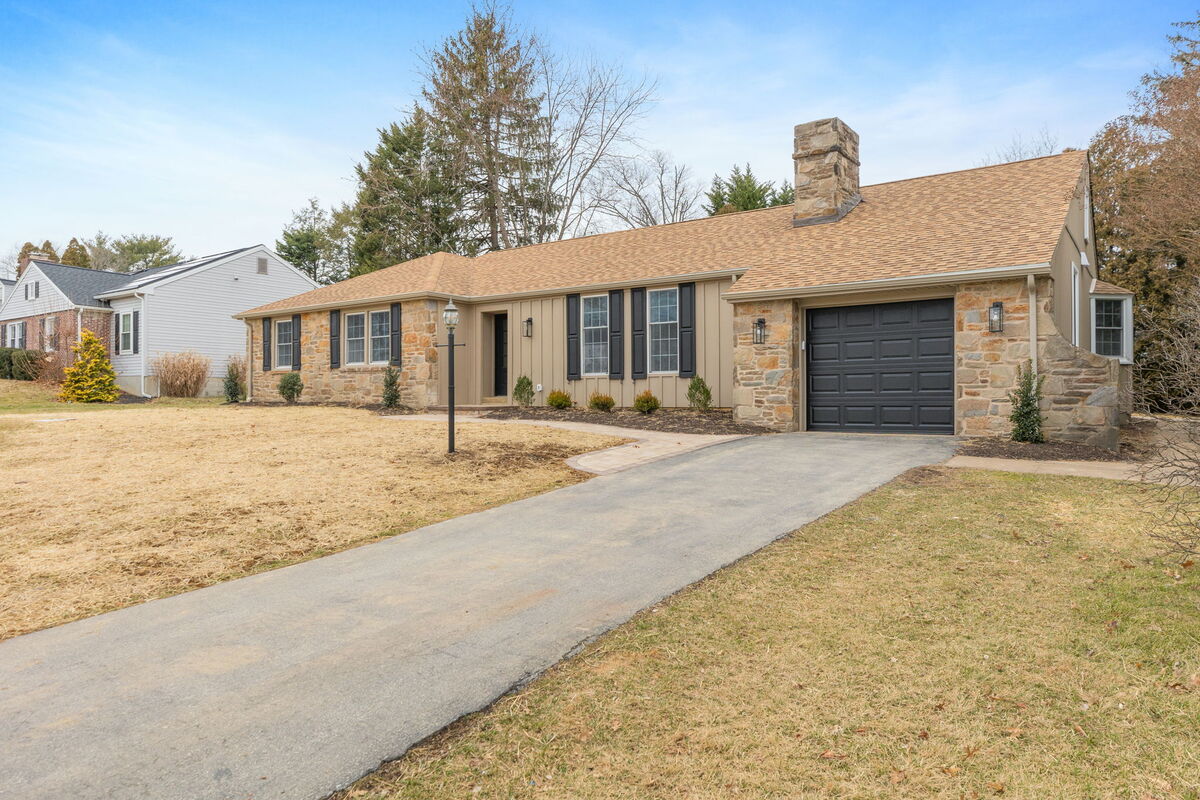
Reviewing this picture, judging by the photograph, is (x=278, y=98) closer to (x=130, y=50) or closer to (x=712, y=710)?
(x=130, y=50)

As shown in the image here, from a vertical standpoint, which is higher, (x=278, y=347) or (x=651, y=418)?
(x=278, y=347)

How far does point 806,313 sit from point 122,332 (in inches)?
946

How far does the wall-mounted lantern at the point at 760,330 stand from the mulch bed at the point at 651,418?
1485 mm

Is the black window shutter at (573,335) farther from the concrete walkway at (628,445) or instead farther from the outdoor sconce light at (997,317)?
the outdoor sconce light at (997,317)

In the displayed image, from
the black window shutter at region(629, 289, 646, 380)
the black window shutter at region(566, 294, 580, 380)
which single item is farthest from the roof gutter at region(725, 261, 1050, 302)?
the black window shutter at region(566, 294, 580, 380)

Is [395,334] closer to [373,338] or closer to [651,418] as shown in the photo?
[373,338]

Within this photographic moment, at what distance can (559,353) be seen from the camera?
15664 mm

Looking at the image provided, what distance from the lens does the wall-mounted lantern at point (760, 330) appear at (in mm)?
11930

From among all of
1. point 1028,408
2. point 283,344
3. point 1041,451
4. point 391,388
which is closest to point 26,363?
point 283,344

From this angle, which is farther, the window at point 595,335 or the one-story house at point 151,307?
the one-story house at point 151,307

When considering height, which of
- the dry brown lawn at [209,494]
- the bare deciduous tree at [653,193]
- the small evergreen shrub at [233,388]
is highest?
the bare deciduous tree at [653,193]

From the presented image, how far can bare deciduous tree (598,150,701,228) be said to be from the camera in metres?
29.7

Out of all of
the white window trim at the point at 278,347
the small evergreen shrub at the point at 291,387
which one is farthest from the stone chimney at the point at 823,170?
the white window trim at the point at 278,347

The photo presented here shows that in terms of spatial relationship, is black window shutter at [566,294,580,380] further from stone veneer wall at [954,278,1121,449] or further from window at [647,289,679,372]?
stone veneer wall at [954,278,1121,449]
